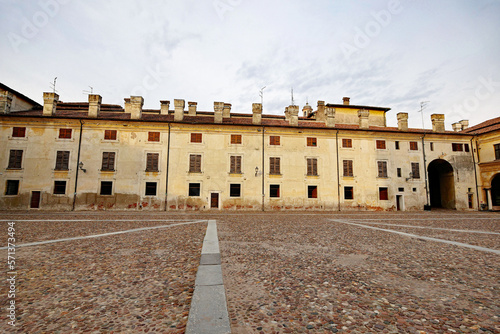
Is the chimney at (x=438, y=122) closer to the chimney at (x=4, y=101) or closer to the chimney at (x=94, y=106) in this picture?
the chimney at (x=94, y=106)

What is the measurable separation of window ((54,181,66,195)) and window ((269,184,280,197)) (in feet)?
71.9

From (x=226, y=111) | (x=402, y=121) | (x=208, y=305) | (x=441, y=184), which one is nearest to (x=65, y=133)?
(x=226, y=111)

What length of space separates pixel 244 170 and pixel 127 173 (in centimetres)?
1267

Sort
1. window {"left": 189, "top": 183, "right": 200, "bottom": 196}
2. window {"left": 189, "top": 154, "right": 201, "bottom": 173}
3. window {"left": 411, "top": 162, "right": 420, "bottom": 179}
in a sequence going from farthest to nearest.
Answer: window {"left": 411, "top": 162, "right": 420, "bottom": 179} < window {"left": 189, "top": 154, "right": 201, "bottom": 173} < window {"left": 189, "top": 183, "right": 200, "bottom": 196}

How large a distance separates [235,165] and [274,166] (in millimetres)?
4524

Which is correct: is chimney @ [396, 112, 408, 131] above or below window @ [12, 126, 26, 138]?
above

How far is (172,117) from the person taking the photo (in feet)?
93.9

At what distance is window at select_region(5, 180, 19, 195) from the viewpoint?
79.0ft

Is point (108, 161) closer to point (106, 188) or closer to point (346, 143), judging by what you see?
point (106, 188)

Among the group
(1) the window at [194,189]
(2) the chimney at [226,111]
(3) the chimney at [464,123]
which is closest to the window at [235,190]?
(1) the window at [194,189]

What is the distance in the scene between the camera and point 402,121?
3009 cm

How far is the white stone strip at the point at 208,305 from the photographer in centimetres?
266

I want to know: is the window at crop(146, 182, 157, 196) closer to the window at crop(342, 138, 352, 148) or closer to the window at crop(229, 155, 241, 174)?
the window at crop(229, 155, 241, 174)

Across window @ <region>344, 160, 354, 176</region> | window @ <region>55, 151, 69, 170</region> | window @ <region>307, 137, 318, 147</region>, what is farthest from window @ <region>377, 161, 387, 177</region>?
window @ <region>55, 151, 69, 170</region>
